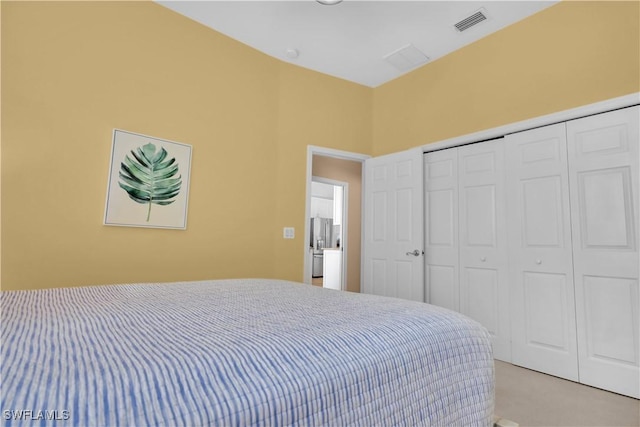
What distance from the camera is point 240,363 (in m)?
0.63

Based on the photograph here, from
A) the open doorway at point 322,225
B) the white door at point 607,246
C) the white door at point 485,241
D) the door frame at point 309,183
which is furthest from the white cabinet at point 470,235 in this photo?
the open doorway at point 322,225

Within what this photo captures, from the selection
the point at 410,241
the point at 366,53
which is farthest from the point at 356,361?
the point at 366,53

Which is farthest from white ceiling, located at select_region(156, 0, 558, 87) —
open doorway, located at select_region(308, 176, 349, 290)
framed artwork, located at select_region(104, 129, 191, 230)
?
open doorway, located at select_region(308, 176, 349, 290)

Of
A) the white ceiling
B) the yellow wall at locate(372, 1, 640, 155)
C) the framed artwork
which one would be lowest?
the framed artwork

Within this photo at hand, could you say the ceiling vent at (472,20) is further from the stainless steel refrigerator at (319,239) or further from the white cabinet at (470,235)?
the stainless steel refrigerator at (319,239)

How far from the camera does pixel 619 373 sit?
2.18 meters

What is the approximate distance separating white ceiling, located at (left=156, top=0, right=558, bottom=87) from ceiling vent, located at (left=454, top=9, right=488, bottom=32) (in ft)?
0.12

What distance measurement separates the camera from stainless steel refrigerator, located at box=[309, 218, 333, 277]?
8.44 meters

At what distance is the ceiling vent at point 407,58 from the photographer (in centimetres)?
331

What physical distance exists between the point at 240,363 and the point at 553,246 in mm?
2705

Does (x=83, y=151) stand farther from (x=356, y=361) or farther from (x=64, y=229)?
(x=356, y=361)

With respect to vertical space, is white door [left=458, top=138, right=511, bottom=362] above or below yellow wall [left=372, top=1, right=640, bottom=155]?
below

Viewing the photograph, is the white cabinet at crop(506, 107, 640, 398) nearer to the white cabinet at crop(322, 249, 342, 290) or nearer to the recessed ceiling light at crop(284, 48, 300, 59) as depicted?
the recessed ceiling light at crop(284, 48, 300, 59)

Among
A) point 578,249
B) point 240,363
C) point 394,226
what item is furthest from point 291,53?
point 240,363
